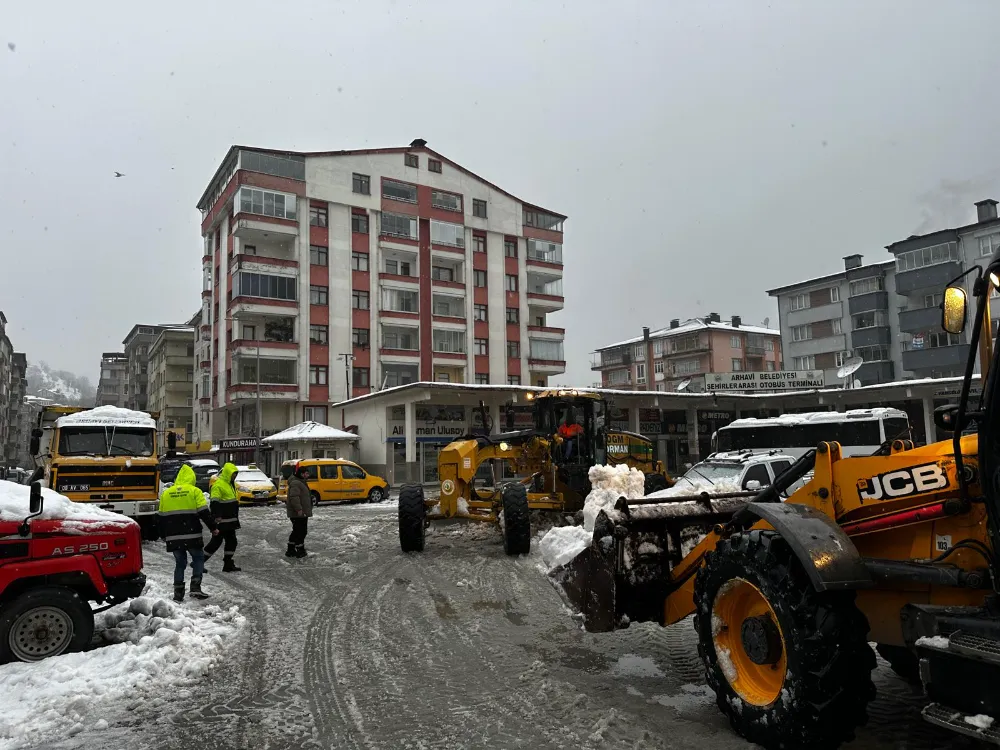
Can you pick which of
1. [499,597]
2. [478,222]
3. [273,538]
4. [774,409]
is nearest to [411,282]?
[478,222]

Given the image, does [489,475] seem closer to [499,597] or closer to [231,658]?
[499,597]

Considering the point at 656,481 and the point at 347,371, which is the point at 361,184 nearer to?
the point at 347,371

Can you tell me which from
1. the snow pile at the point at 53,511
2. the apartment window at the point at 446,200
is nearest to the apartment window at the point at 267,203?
the apartment window at the point at 446,200

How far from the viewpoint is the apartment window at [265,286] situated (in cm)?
4506

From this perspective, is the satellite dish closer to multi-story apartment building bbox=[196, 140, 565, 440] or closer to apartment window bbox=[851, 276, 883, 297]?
apartment window bbox=[851, 276, 883, 297]

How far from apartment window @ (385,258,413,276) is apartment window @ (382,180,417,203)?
176 inches

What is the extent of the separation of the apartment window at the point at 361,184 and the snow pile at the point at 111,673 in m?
46.0

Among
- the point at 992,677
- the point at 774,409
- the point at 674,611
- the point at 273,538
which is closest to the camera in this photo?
the point at 992,677

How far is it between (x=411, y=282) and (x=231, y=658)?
4578 centimetres

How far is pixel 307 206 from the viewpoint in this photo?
48094 mm

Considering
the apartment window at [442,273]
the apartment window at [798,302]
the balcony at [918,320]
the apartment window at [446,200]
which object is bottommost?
the balcony at [918,320]

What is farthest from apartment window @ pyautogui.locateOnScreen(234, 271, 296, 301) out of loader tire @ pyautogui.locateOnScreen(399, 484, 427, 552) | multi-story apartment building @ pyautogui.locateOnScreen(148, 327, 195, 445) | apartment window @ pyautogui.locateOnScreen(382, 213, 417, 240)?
loader tire @ pyautogui.locateOnScreen(399, 484, 427, 552)

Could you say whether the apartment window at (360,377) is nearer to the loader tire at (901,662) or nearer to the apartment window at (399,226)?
the apartment window at (399,226)

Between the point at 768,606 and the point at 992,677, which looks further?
the point at 768,606
